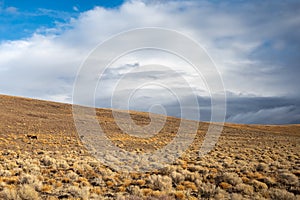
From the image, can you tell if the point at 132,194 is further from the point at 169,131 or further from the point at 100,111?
the point at 100,111

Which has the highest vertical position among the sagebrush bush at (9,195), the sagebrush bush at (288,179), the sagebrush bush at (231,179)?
the sagebrush bush at (288,179)

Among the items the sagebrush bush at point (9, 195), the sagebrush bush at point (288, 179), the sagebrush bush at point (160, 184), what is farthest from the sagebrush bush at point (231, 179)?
the sagebrush bush at point (9, 195)

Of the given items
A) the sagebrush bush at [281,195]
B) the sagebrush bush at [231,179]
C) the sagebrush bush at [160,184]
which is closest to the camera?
the sagebrush bush at [281,195]

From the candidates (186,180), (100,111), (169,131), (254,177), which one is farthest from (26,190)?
(100,111)

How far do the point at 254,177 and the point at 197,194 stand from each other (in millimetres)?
4309

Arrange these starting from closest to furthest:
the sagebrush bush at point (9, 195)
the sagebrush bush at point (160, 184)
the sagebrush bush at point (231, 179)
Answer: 1. the sagebrush bush at point (9, 195)
2. the sagebrush bush at point (160, 184)
3. the sagebrush bush at point (231, 179)

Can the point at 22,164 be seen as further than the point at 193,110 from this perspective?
No

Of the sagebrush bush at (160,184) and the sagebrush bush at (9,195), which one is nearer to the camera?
the sagebrush bush at (9,195)

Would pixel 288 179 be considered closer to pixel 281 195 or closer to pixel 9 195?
pixel 281 195

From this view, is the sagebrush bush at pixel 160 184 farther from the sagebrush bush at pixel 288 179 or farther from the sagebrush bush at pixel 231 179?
the sagebrush bush at pixel 288 179

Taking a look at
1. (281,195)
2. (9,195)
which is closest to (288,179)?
(281,195)

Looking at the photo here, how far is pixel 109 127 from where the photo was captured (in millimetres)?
52469

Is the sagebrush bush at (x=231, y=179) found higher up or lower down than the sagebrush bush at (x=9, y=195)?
higher up

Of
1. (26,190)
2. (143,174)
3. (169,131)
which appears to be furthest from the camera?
(169,131)
